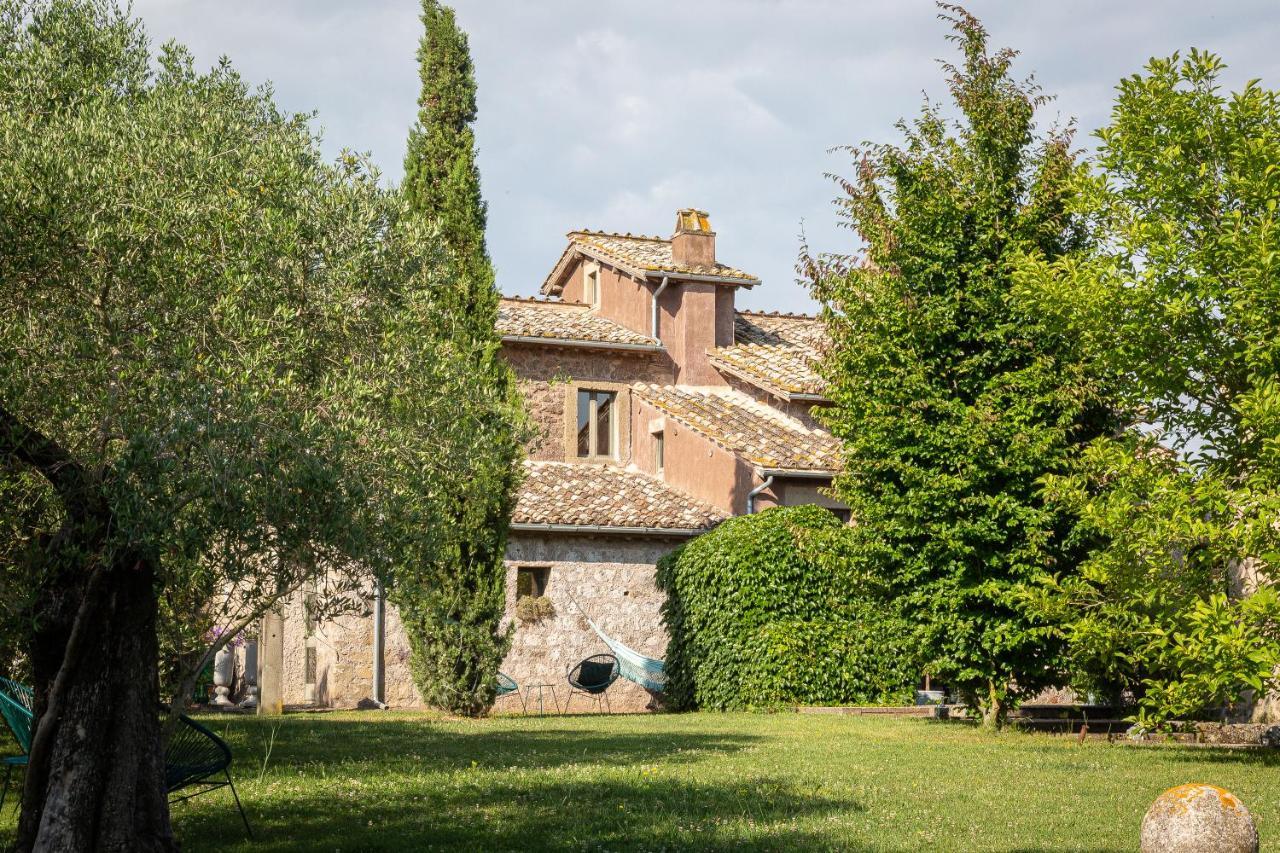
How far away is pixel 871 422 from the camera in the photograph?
1700 cm

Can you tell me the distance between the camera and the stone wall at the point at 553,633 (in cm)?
2317

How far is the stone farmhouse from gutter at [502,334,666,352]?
1.6 inches

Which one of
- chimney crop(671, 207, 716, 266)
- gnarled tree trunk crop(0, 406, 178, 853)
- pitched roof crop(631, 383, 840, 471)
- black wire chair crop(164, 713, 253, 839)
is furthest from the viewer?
chimney crop(671, 207, 716, 266)

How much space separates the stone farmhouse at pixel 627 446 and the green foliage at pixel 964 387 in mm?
2318

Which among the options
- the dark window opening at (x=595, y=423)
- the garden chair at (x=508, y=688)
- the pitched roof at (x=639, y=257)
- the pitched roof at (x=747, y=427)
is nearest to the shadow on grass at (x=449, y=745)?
the garden chair at (x=508, y=688)

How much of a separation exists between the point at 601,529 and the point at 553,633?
2130mm

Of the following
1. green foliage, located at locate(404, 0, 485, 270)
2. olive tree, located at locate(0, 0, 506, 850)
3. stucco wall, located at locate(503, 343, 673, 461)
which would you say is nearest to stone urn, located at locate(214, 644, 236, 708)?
stucco wall, located at locate(503, 343, 673, 461)

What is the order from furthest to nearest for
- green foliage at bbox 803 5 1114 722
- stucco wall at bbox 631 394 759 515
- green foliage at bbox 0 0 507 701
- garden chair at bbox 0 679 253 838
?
stucco wall at bbox 631 394 759 515
green foliage at bbox 803 5 1114 722
garden chair at bbox 0 679 253 838
green foliage at bbox 0 0 507 701

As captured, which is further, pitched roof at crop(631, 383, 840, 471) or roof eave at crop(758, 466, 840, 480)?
pitched roof at crop(631, 383, 840, 471)

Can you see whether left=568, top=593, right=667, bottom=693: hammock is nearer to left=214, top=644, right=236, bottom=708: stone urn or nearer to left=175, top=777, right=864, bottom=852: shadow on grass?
left=214, top=644, right=236, bottom=708: stone urn

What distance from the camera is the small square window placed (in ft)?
78.4

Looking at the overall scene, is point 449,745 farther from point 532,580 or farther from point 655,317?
point 655,317

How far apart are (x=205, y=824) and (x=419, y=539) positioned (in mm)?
2946

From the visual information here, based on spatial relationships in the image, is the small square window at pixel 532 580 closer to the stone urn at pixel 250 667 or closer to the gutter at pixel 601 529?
the gutter at pixel 601 529
